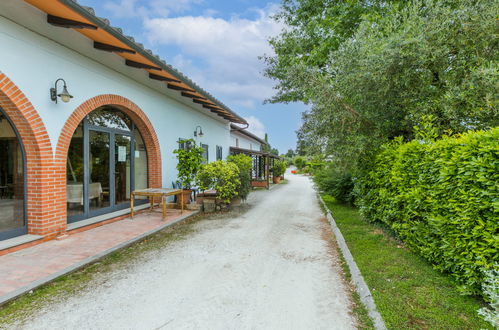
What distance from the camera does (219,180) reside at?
8.48 metres

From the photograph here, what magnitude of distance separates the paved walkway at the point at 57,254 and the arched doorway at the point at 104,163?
33.4 inches

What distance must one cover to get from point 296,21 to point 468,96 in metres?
9.38

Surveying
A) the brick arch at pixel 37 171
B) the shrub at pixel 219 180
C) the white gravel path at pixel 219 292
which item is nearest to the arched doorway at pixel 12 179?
the brick arch at pixel 37 171

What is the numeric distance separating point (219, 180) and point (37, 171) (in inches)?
186

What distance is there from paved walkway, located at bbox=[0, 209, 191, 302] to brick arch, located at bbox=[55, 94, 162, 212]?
2.86 feet

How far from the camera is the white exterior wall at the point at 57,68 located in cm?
431

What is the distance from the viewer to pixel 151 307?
292 centimetres

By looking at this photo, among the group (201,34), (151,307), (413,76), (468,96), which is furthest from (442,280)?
(201,34)

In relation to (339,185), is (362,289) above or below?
below

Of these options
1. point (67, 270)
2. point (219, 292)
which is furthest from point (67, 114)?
point (219, 292)

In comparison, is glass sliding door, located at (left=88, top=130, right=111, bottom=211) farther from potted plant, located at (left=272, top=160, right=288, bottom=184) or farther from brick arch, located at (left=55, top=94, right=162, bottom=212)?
potted plant, located at (left=272, top=160, right=288, bottom=184)

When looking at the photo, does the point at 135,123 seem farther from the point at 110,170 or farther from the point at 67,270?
the point at 67,270

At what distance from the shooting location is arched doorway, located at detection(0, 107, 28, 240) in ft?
15.8

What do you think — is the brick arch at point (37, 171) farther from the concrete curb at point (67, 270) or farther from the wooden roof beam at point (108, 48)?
the wooden roof beam at point (108, 48)
